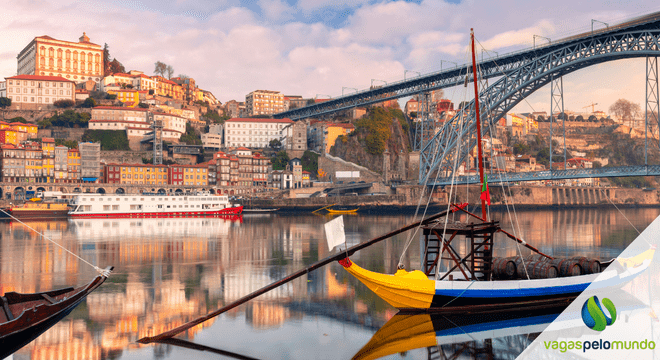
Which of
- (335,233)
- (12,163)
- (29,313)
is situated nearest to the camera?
(29,313)

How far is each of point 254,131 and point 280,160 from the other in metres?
8.39

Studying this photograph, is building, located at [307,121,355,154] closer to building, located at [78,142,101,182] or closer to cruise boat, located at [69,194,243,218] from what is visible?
cruise boat, located at [69,194,243,218]

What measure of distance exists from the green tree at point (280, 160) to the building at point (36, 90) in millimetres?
30370

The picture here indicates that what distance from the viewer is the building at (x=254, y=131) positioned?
71.9 m

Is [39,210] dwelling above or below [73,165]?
below

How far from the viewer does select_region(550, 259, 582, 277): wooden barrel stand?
10555mm

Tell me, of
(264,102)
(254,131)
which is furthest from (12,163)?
(264,102)

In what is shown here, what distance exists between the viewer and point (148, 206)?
44.9 m

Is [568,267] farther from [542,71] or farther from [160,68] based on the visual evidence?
[160,68]

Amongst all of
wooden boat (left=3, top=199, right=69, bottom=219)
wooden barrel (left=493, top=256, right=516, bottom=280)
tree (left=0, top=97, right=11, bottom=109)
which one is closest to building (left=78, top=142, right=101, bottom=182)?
wooden boat (left=3, top=199, right=69, bottom=219)

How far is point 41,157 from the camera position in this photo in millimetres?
55781

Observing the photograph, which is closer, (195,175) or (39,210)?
(39,210)

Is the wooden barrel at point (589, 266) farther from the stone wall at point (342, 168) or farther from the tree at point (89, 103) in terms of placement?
the tree at point (89, 103)

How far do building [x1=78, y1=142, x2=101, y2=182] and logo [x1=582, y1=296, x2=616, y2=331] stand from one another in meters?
57.1
